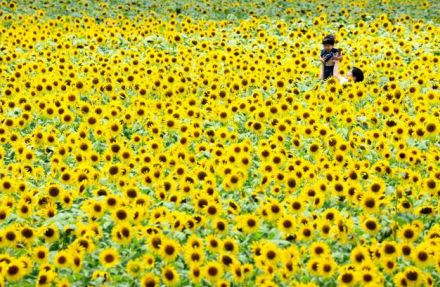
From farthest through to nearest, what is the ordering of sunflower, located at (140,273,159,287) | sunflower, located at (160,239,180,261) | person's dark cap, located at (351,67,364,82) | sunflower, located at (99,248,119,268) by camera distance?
person's dark cap, located at (351,67,364,82), sunflower, located at (160,239,180,261), sunflower, located at (99,248,119,268), sunflower, located at (140,273,159,287)

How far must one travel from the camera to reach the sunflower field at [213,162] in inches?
226

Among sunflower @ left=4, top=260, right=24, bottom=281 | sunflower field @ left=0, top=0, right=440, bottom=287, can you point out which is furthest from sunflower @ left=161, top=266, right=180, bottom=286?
sunflower @ left=4, top=260, right=24, bottom=281

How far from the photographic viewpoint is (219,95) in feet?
35.4

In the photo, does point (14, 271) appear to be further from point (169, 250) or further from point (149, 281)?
point (169, 250)

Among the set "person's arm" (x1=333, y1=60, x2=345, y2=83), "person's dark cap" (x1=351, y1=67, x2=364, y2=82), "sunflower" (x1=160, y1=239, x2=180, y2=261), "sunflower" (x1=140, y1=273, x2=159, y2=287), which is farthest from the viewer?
"person's arm" (x1=333, y1=60, x2=345, y2=83)

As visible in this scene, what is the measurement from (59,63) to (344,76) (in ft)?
17.6

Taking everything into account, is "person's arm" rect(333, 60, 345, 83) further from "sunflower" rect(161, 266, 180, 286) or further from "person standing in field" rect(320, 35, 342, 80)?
"sunflower" rect(161, 266, 180, 286)

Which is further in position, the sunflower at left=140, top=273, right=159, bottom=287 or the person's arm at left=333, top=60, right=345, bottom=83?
the person's arm at left=333, top=60, right=345, bottom=83

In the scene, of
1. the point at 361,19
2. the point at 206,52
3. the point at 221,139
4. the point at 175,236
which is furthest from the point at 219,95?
the point at 361,19

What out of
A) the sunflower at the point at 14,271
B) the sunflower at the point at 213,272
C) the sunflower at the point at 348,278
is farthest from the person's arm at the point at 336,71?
the sunflower at the point at 14,271

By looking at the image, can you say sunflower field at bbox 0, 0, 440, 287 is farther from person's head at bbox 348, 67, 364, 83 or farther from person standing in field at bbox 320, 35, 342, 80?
person standing in field at bbox 320, 35, 342, 80

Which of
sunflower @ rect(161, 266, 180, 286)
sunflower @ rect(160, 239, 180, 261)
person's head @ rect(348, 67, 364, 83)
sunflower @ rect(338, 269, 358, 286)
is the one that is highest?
person's head @ rect(348, 67, 364, 83)

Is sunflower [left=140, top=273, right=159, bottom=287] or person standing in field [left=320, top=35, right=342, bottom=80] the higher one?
person standing in field [left=320, top=35, right=342, bottom=80]

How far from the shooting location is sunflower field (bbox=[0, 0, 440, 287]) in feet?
18.8
